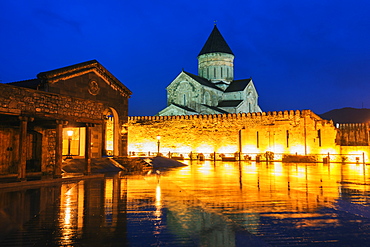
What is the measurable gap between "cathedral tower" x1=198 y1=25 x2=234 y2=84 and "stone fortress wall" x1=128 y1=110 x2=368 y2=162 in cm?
1727

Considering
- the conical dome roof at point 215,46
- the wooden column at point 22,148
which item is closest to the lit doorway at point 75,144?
the wooden column at point 22,148

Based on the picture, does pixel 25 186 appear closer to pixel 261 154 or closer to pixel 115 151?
pixel 115 151

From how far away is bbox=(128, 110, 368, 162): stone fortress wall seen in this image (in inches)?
1086

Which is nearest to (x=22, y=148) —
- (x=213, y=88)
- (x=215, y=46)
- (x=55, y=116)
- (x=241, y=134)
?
(x=55, y=116)

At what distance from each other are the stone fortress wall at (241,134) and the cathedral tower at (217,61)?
1727cm

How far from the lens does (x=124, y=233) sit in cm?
452

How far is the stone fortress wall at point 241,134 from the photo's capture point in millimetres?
27594

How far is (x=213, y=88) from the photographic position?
4588 cm

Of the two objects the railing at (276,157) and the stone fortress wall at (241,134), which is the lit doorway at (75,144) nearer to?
the railing at (276,157)

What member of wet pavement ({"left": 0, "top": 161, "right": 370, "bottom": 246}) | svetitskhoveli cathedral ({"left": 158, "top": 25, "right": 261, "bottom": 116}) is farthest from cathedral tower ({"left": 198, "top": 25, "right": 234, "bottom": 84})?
wet pavement ({"left": 0, "top": 161, "right": 370, "bottom": 246})

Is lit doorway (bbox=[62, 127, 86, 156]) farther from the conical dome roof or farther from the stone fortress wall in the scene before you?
the conical dome roof

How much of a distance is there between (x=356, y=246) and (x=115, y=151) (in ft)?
55.3

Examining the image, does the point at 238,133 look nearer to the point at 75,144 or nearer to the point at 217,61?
the point at 75,144

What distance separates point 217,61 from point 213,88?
516 cm
